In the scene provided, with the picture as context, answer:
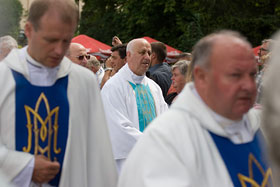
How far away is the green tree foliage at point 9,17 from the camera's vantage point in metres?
36.6

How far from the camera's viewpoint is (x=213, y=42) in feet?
8.53

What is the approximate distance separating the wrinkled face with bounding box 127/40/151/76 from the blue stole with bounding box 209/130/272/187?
369cm

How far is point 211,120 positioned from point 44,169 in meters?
1.12

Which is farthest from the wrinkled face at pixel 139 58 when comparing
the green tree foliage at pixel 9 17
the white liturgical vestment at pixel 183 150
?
the green tree foliage at pixel 9 17

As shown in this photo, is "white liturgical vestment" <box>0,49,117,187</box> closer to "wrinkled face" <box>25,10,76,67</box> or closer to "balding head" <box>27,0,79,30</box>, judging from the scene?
"wrinkled face" <box>25,10,76,67</box>

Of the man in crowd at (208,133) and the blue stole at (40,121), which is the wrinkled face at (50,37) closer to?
the blue stole at (40,121)

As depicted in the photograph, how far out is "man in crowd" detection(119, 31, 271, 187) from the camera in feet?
7.89

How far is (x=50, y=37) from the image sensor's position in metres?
3.11

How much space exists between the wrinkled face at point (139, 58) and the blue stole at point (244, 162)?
3.69 meters

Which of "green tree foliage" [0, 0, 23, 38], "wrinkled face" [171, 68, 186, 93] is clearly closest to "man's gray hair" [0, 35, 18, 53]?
"wrinkled face" [171, 68, 186, 93]

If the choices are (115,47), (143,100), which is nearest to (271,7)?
(115,47)

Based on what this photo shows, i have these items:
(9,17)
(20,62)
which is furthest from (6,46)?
(9,17)

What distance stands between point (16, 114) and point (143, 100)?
3238 mm

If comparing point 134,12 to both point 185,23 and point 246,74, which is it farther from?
point 246,74
